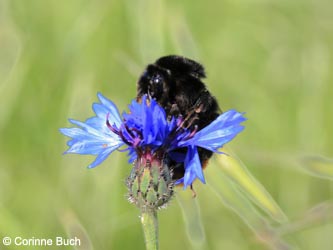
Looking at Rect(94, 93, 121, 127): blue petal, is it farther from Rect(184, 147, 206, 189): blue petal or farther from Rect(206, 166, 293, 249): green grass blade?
Rect(206, 166, 293, 249): green grass blade

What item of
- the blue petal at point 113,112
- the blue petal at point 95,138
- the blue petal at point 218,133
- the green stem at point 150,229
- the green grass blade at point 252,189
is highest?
the blue petal at point 113,112

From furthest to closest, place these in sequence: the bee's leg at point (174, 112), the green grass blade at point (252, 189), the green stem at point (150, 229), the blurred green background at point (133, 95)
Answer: the blurred green background at point (133, 95)
the green grass blade at point (252, 189)
the bee's leg at point (174, 112)
the green stem at point (150, 229)

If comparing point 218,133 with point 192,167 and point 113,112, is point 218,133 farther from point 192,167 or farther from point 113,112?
point 113,112

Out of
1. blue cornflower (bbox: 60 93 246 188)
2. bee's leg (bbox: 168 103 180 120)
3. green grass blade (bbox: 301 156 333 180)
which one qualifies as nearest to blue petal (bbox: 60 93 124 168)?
blue cornflower (bbox: 60 93 246 188)

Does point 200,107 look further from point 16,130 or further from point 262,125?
point 262,125

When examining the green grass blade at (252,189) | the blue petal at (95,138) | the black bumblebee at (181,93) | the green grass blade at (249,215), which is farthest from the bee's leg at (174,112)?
the green grass blade at (249,215)

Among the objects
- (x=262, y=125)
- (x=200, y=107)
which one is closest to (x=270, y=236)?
(x=200, y=107)

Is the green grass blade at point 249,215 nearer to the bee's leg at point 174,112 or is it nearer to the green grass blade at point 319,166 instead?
the green grass blade at point 319,166
